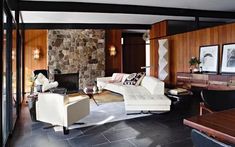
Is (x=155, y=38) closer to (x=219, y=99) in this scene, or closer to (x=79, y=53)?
(x=79, y=53)

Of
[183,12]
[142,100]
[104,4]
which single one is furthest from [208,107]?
[183,12]

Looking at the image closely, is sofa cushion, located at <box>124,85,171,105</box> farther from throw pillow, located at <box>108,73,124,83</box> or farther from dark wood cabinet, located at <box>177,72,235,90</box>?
throw pillow, located at <box>108,73,124,83</box>

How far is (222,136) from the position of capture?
4.42 ft

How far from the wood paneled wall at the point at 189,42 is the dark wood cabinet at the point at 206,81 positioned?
2.01 feet

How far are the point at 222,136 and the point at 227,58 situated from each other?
458 cm

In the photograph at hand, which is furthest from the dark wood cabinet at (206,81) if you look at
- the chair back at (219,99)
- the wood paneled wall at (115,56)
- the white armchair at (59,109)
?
the wood paneled wall at (115,56)

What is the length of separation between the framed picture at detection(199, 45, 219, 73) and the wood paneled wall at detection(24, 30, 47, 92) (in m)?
6.43

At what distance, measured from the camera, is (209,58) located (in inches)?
231

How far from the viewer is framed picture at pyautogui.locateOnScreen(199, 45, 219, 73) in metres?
5.65

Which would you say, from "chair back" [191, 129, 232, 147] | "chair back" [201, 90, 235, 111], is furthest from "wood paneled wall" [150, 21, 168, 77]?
"chair back" [191, 129, 232, 147]

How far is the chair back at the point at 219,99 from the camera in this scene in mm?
2236

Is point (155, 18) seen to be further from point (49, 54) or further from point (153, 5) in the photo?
point (49, 54)

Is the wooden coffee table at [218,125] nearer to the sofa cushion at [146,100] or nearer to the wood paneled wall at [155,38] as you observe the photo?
the sofa cushion at [146,100]

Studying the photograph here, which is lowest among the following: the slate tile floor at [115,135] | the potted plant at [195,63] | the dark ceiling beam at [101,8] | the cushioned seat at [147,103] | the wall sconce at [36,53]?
the slate tile floor at [115,135]
